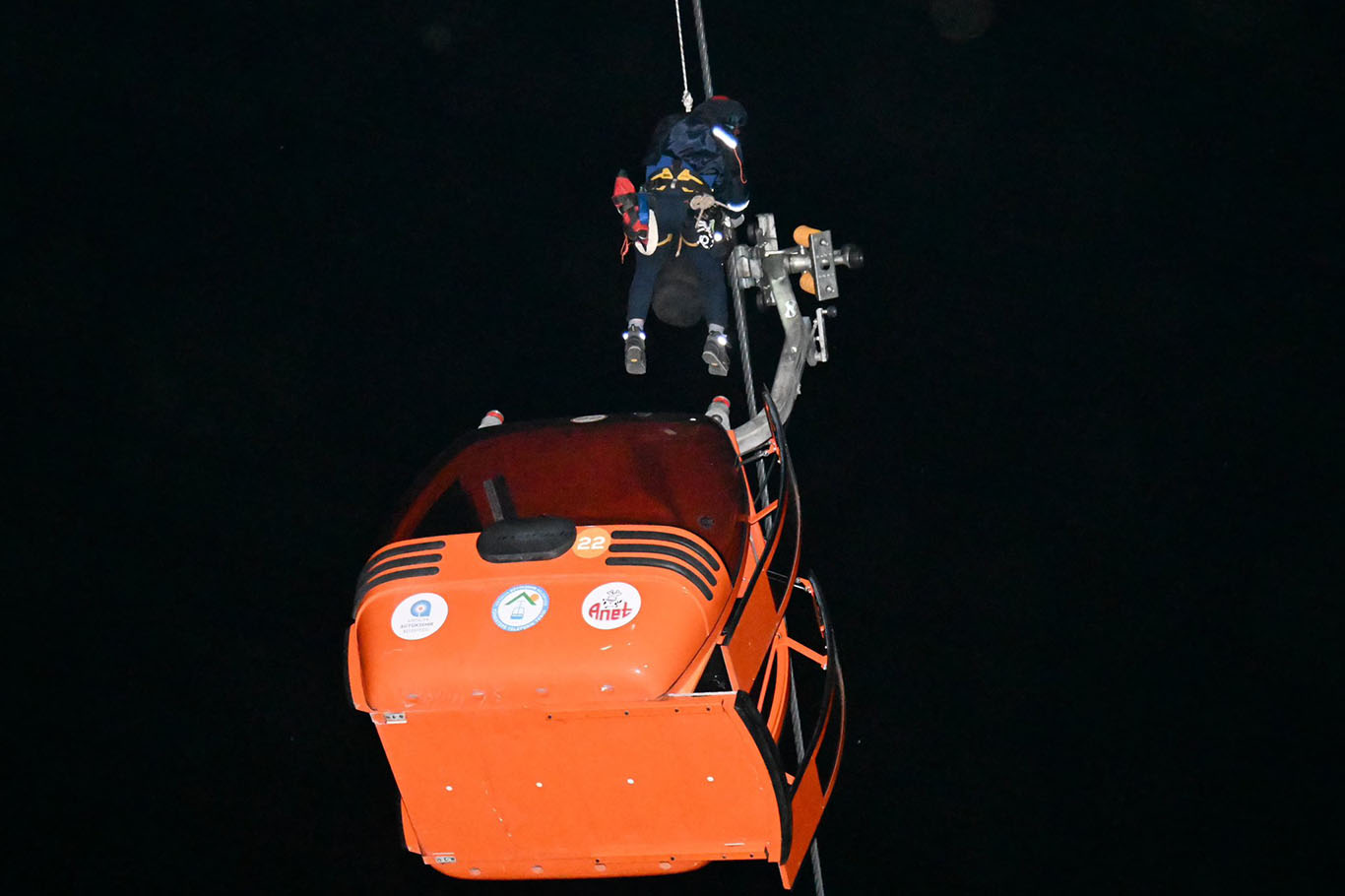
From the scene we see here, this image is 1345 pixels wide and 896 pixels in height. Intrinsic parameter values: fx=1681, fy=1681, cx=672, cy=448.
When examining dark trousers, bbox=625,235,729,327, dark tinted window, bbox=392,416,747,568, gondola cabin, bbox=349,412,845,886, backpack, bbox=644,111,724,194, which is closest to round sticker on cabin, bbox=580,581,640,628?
gondola cabin, bbox=349,412,845,886

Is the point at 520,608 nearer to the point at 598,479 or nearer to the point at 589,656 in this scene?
the point at 589,656

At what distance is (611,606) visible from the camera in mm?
3740

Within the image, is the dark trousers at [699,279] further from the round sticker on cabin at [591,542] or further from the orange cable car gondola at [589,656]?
the round sticker on cabin at [591,542]

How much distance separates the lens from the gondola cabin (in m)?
3.72

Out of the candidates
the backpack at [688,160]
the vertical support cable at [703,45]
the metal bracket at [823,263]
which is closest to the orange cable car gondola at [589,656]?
the metal bracket at [823,263]

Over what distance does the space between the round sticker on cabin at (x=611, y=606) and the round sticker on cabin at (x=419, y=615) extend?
0.33 meters

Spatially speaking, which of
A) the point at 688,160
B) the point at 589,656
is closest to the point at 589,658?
the point at 589,656

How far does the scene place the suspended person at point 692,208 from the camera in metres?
5.02

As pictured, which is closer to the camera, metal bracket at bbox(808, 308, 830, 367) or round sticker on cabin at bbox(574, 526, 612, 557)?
round sticker on cabin at bbox(574, 526, 612, 557)

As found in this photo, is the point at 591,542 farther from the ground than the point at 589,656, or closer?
farther from the ground

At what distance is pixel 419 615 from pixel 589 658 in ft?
1.38

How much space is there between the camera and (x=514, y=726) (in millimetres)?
3791

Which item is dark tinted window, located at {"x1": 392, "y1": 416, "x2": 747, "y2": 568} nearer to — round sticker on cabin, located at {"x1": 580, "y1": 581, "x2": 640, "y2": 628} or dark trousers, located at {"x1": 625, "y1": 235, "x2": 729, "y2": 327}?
round sticker on cabin, located at {"x1": 580, "y1": 581, "x2": 640, "y2": 628}

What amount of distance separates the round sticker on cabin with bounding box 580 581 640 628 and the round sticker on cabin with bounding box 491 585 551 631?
10 cm
